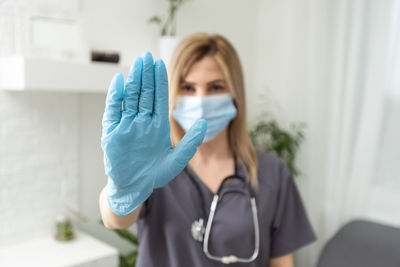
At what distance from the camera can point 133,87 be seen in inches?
23.3

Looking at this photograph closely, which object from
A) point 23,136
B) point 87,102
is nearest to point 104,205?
point 23,136

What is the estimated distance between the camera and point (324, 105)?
2105 mm

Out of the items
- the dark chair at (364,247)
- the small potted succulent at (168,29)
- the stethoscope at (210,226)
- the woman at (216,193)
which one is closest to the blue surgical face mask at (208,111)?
the woman at (216,193)

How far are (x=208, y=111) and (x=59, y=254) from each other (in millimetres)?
915

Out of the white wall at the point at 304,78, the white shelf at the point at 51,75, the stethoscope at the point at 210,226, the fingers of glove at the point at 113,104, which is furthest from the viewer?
the white wall at the point at 304,78

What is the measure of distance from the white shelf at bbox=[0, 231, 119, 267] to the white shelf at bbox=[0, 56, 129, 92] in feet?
2.19

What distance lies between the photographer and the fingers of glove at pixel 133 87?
59 centimetres

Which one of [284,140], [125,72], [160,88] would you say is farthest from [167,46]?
[160,88]

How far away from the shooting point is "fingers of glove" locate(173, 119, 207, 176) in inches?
25.0

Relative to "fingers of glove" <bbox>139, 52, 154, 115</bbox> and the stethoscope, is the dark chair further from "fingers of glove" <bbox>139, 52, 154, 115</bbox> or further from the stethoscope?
"fingers of glove" <bbox>139, 52, 154, 115</bbox>

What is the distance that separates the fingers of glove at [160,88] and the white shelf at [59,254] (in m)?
1.04

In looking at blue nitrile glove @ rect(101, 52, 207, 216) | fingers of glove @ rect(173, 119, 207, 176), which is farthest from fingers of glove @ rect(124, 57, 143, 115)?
fingers of glove @ rect(173, 119, 207, 176)

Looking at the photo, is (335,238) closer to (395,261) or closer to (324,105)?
(395,261)

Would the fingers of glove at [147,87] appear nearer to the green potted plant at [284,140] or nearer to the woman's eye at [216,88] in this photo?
the woman's eye at [216,88]
